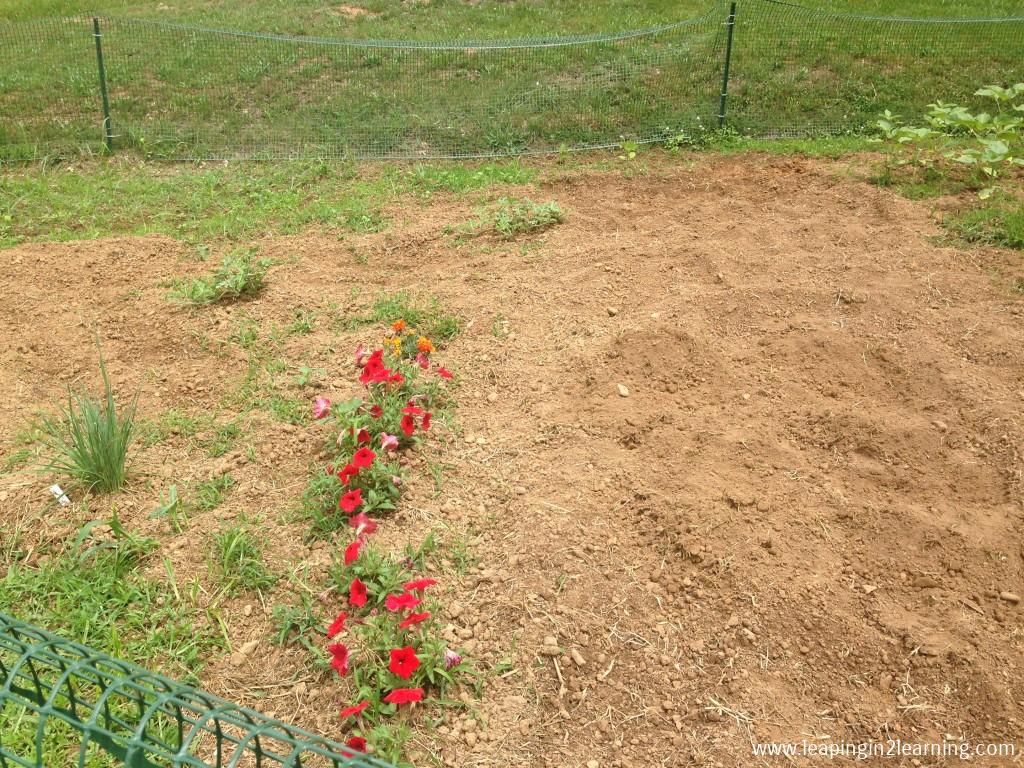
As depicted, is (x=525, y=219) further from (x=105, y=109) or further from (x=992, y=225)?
(x=105, y=109)

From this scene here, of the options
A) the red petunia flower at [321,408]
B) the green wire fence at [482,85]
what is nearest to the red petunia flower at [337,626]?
the red petunia flower at [321,408]

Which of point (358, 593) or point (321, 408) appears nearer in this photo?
point (358, 593)

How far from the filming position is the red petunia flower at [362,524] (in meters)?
3.16

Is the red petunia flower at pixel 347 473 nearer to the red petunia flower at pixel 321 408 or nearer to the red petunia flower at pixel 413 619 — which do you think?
the red petunia flower at pixel 321 408

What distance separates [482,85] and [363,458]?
564 centimetres

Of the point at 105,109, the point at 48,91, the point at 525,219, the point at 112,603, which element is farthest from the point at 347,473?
the point at 48,91

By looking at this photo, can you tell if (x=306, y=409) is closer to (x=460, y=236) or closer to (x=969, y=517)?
(x=460, y=236)

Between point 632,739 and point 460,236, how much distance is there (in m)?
3.60

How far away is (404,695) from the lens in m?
2.52

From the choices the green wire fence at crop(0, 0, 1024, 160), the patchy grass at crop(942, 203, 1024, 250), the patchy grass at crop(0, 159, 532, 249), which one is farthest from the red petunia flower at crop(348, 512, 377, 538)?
the green wire fence at crop(0, 0, 1024, 160)

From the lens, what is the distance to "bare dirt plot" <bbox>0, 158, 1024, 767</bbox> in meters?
2.64

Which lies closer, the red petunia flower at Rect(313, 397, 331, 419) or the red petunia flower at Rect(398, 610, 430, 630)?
the red petunia flower at Rect(398, 610, 430, 630)

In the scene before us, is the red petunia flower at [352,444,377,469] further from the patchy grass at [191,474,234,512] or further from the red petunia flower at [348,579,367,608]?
the patchy grass at [191,474,234,512]

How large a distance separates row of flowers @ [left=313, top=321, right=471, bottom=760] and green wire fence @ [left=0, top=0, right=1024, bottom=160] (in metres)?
3.79
